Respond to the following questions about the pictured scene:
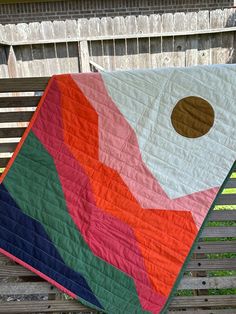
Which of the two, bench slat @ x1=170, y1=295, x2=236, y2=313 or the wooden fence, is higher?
the wooden fence

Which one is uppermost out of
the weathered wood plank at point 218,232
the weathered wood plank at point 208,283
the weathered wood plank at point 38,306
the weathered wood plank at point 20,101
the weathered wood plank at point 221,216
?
the weathered wood plank at point 20,101

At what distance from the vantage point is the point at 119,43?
3.23 m

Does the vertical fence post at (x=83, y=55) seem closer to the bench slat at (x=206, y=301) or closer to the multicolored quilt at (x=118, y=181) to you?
the multicolored quilt at (x=118, y=181)

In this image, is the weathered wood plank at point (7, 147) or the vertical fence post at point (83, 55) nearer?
the weathered wood plank at point (7, 147)

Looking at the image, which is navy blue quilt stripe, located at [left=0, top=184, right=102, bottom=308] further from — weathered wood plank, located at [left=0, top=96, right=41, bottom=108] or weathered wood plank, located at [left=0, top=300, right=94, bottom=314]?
weathered wood plank, located at [left=0, top=96, right=41, bottom=108]

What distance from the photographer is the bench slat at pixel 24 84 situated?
1534 mm

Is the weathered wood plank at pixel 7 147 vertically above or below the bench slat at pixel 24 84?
below

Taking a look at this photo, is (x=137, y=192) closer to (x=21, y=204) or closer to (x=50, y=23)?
(x=21, y=204)

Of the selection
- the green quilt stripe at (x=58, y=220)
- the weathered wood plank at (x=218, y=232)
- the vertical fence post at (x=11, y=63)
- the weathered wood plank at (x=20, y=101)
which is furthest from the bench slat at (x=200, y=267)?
the vertical fence post at (x=11, y=63)

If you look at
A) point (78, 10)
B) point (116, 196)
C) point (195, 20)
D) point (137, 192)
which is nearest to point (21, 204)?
point (116, 196)

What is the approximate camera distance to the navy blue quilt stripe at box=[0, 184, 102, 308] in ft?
4.95

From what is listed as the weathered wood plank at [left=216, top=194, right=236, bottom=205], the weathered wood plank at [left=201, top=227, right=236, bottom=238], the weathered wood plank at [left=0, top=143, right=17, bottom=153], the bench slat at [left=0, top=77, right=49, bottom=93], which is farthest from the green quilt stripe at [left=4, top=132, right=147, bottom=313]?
the weathered wood plank at [left=216, top=194, right=236, bottom=205]

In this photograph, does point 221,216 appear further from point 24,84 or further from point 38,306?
point 24,84

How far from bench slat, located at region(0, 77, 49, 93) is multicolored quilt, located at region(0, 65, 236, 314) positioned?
60 mm
